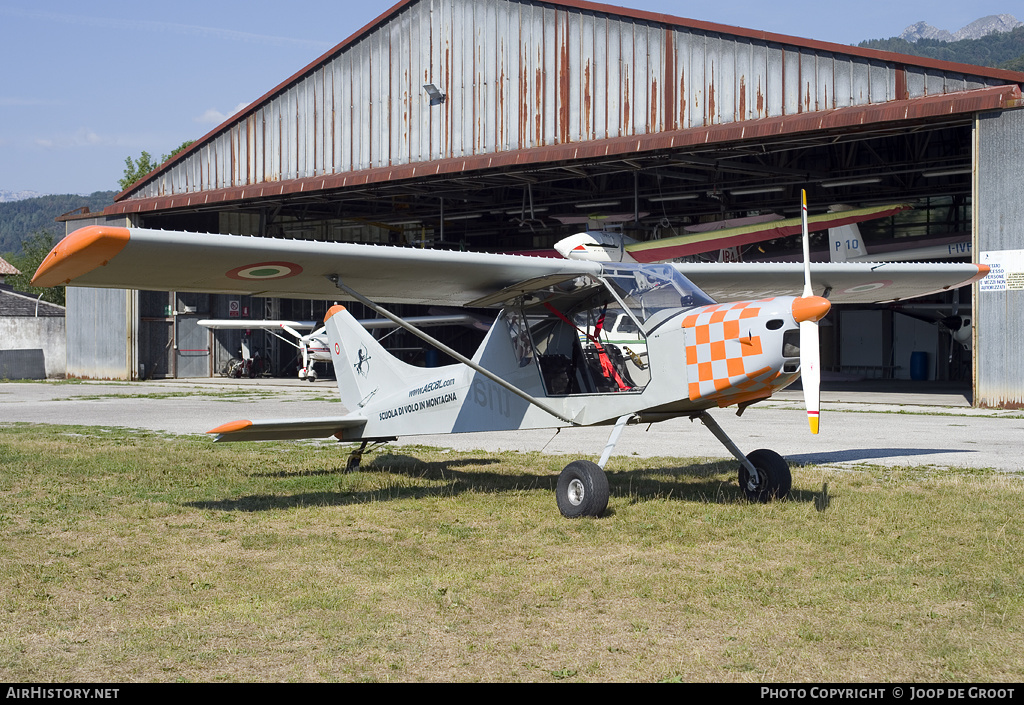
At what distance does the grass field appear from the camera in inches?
165

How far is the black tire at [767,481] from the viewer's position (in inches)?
327

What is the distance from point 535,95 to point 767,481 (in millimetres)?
18713

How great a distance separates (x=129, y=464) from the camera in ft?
37.1

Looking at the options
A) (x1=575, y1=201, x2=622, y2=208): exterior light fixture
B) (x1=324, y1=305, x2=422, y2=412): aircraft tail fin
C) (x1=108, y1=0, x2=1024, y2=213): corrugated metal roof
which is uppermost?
(x1=108, y1=0, x2=1024, y2=213): corrugated metal roof

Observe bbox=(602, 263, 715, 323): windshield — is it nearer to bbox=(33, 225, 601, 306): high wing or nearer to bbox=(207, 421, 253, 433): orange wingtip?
bbox=(33, 225, 601, 306): high wing

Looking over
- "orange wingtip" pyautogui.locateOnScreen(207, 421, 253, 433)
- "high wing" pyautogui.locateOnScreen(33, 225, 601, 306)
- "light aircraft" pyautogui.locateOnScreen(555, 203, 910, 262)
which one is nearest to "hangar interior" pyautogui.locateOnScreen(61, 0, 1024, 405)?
"light aircraft" pyautogui.locateOnScreen(555, 203, 910, 262)

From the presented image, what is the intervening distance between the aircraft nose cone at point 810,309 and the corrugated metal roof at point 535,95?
46.5 feet

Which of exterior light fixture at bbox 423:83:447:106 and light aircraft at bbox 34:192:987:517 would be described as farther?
exterior light fixture at bbox 423:83:447:106

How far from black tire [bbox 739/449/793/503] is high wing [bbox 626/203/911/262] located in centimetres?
2140

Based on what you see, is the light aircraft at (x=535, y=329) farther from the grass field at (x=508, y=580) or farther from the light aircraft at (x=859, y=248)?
the light aircraft at (x=859, y=248)

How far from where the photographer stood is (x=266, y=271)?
8.37 metres

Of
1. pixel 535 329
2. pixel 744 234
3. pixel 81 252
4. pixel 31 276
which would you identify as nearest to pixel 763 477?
pixel 535 329

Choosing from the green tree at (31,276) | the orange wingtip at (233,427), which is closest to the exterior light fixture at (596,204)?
the orange wingtip at (233,427)
